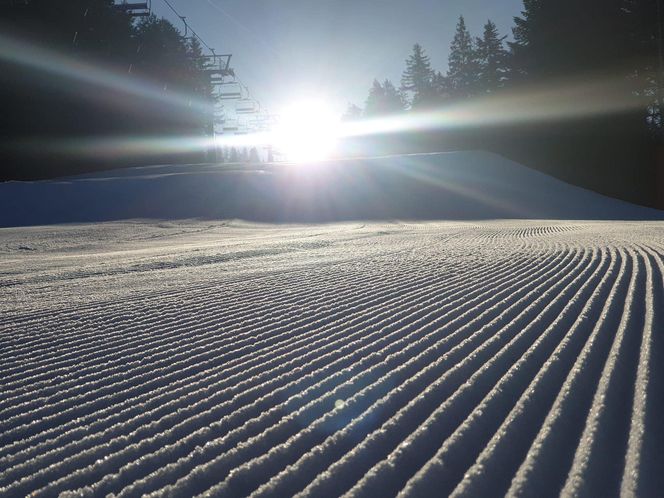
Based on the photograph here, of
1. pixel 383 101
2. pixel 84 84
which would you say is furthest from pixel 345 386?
pixel 383 101

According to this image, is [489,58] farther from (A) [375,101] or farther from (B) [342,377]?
(B) [342,377]

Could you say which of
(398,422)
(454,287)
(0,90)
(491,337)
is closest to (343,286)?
(454,287)

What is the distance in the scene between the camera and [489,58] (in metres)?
48.1

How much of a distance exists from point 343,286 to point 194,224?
14291mm

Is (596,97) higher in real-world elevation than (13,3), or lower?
lower

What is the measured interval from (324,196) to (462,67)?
116 feet

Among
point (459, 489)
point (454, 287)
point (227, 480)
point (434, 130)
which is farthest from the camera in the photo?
point (434, 130)

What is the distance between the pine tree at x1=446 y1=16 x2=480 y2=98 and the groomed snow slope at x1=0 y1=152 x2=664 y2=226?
23307mm

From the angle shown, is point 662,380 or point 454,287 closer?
point 662,380

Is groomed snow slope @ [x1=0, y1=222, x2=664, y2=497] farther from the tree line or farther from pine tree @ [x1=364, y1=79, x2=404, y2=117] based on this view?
pine tree @ [x1=364, y1=79, x2=404, y2=117]

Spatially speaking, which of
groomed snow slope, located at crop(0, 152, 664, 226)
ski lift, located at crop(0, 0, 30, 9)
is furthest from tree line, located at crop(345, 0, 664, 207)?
ski lift, located at crop(0, 0, 30, 9)

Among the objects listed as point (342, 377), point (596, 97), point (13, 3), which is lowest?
point (342, 377)

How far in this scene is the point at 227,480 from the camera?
6.13 feet

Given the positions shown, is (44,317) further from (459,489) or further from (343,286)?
(459,489)
